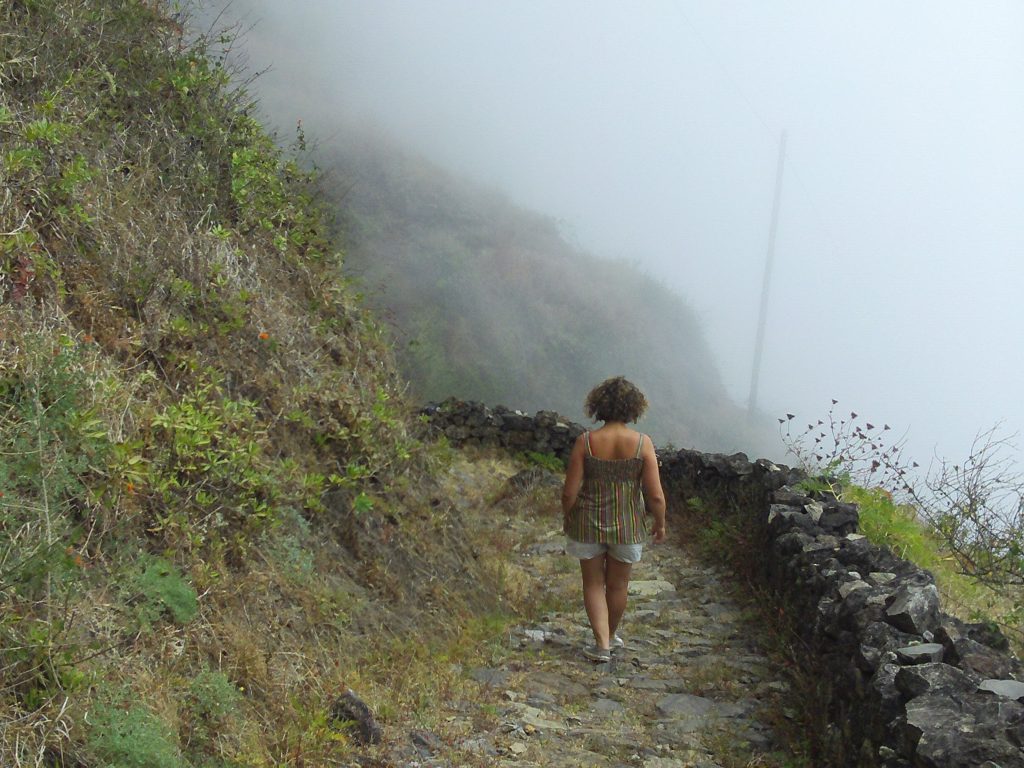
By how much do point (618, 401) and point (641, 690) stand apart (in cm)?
200

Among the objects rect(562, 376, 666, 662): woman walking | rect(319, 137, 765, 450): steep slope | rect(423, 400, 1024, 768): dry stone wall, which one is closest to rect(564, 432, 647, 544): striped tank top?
rect(562, 376, 666, 662): woman walking

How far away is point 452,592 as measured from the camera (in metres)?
6.62

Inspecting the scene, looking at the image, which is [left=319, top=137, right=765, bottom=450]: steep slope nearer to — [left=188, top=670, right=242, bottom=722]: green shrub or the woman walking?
the woman walking

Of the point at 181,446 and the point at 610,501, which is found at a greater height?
the point at 181,446

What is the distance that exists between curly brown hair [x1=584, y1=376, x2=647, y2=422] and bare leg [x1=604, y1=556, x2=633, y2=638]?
106 cm

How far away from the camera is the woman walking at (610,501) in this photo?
638cm

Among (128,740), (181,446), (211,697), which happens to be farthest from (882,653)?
(181,446)

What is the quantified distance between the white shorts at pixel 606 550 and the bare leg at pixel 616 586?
0.07 m

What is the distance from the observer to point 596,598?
651 centimetres

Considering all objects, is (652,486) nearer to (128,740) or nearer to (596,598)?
(596,598)

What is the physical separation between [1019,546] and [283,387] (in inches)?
243

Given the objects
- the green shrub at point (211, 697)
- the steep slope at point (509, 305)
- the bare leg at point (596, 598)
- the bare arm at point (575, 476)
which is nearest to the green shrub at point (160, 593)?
the green shrub at point (211, 697)

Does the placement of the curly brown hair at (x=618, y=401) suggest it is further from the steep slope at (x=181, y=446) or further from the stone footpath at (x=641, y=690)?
the stone footpath at (x=641, y=690)

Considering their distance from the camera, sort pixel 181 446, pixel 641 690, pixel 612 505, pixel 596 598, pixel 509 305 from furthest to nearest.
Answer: pixel 509 305, pixel 596 598, pixel 612 505, pixel 641 690, pixel 181 446
